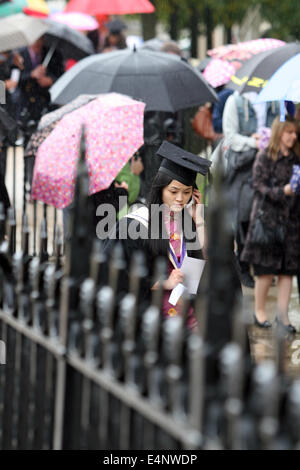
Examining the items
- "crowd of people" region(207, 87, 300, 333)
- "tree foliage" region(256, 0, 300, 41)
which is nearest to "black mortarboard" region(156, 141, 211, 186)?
"crowd of people" region(207, 87, 300, 333)

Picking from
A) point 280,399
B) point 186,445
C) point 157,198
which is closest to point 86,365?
point 186,445

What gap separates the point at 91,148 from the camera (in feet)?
23.9

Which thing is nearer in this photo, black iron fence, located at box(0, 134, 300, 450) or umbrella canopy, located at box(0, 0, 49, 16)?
black iron fence, located at box(0, 134, 300, 450)

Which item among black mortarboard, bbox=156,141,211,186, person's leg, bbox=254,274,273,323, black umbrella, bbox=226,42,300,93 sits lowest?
person's leg, bbox=254,274,273,323

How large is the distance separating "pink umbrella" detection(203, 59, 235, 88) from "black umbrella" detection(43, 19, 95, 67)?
111 inches

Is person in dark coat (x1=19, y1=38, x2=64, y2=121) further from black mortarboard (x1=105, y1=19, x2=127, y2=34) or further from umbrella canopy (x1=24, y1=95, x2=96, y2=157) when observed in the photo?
umbrella canopy (x1=24, y1=95, x2=96, y2=157)

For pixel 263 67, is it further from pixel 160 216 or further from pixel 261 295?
pixel 160 216

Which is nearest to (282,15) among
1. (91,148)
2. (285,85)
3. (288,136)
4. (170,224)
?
(288,136)

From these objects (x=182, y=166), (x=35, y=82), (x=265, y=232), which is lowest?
(x=265, y=232)

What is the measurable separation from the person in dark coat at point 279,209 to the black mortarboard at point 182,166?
3.08m

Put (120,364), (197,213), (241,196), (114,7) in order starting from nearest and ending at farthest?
(120,364) → (197,213) → (241,196) → (114,7)

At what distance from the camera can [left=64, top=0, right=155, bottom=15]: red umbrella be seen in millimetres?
15493

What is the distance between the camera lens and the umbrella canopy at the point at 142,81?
9344mm

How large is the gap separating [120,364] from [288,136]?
6055 mm
